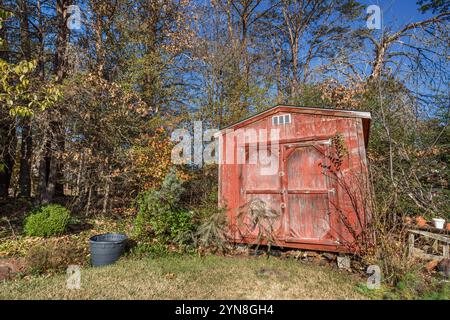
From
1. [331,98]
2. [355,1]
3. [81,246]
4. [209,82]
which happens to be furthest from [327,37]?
[81,246]

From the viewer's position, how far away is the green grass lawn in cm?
374

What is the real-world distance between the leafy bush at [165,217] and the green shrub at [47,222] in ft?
6.64

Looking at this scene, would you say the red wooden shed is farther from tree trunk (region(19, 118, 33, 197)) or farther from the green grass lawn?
tree trunk (region(19, 118, 33, 197))

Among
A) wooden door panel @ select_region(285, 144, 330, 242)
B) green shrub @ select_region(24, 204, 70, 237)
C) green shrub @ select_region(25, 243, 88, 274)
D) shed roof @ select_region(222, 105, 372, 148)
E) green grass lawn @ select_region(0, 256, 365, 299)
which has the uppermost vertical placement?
shed roof @ select_region(222, 105, 372, 148)

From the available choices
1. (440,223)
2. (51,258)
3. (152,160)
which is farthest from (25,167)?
(440,223)

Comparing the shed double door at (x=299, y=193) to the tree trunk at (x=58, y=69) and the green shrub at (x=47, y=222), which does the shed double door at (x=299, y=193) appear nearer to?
the green shrub at (x=47, y=222)

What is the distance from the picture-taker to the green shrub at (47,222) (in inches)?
248

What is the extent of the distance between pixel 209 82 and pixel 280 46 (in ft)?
23.6

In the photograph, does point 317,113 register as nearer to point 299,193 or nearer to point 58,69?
point 299,193

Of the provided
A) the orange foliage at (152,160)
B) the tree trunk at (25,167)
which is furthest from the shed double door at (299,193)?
the tree trunk at (25,167)

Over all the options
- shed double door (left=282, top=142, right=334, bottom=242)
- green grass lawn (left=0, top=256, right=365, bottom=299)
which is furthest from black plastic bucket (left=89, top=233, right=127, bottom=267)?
shed double door (left=282, top=142, right=334, bottom=242)

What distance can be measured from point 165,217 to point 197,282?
1.95 metres

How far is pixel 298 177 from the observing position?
5.46 metres
